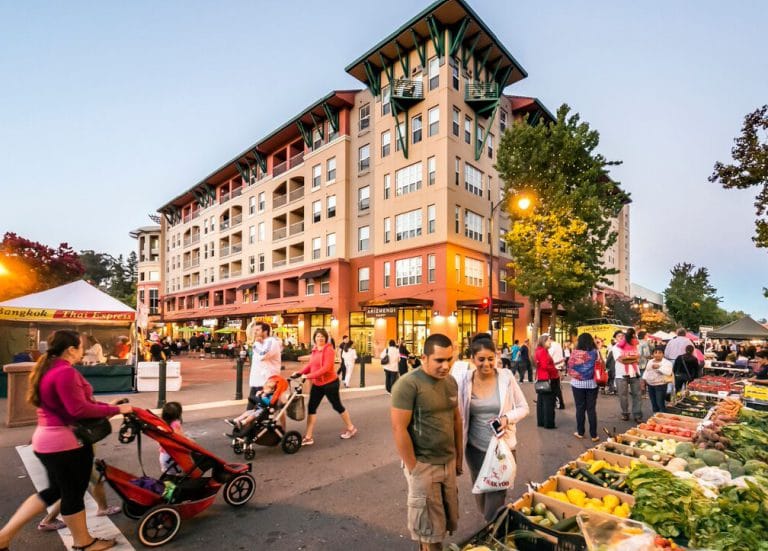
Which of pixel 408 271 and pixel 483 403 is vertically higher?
pixel 408 271

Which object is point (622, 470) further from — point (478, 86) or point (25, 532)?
point (478, 86)

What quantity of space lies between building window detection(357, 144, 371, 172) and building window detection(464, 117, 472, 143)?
761 cm

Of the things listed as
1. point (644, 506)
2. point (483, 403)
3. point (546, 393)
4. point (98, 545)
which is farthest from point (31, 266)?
point (644, 506)

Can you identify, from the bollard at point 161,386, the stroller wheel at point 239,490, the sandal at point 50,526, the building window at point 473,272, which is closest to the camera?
the sandal at point 50,526

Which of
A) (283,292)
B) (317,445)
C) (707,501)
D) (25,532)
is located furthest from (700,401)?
(283,292)

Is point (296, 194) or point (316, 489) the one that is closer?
point (316, 489)

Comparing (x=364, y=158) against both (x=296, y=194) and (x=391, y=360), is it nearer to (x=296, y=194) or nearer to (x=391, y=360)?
(x=296, y=194)

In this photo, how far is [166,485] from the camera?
165 inches

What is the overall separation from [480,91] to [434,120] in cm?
457

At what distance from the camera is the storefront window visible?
28.6 metres

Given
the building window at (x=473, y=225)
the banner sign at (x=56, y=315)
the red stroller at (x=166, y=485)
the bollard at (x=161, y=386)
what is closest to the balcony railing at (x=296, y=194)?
the building window at (x=473, y=225)

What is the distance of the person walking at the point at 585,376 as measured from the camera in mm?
7547

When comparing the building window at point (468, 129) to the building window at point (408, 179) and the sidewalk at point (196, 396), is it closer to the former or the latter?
the building window at point (408, 179)

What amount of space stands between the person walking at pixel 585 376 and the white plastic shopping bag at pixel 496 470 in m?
4.74
